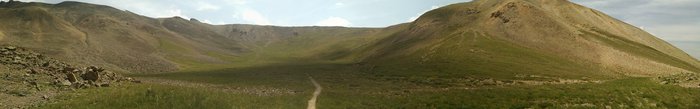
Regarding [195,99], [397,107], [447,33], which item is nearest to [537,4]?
[447,33]

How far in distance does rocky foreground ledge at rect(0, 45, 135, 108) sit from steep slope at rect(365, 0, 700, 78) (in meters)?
45.5

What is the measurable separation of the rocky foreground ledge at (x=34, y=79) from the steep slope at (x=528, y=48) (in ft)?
149

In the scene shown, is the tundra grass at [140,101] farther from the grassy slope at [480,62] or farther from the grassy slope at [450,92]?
the grassy slope at [480,62]

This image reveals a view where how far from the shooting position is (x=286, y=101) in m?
48.5

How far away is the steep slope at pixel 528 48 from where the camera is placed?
8043 centimetres

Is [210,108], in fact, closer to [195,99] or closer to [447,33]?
[195,99]

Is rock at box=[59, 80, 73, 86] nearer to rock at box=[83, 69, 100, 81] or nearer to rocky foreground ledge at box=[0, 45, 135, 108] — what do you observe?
rocky foreground ledge at box=[0, 45, 135, 108]

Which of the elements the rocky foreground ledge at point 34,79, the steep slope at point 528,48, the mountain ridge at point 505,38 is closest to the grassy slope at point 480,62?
the steep slope at point 528,48

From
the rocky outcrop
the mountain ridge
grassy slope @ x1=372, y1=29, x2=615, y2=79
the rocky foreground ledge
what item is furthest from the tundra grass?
the mountain ridge

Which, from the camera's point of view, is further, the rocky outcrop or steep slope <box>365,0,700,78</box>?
steep slope <box>365,0,700,78</box>

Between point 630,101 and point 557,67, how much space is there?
41.3 m

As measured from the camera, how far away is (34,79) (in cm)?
4147

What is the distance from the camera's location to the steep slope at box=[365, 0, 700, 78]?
8043 cm

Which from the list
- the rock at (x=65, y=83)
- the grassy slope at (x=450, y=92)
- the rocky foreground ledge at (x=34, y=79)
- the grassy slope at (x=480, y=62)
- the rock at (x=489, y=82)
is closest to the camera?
the rocky foreground ledge at (x=34, y=79)
